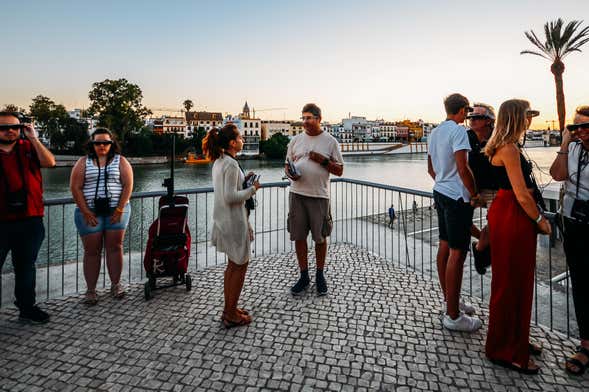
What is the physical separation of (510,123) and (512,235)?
25.6 inches

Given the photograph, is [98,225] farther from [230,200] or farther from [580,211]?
[580,211]

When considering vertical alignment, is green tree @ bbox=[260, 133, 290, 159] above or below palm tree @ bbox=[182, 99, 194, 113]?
below

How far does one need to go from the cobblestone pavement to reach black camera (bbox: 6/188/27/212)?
3.09 feet

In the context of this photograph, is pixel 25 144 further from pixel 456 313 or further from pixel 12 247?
pixel 456 313

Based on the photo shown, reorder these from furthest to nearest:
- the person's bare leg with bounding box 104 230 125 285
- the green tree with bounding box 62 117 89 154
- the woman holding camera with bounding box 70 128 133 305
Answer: the green tree with bounding box 62 117 89 154
the person's bare leg with bounding box 104 230 125 285
the woman holding camera with bounding box 70 128 133 305

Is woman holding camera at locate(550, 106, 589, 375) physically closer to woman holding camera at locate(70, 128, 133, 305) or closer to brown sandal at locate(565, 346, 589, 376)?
brown sandal at locate(565, 346, 589, 376)

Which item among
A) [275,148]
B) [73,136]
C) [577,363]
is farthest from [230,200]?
[275,148]

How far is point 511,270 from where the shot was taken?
6.98 ft

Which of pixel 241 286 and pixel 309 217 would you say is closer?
pixel 241 286

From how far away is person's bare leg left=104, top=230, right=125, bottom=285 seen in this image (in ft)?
10.8

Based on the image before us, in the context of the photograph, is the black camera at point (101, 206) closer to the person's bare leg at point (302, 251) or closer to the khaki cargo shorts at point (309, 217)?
the khaki cargo shorts at point (309, 217)

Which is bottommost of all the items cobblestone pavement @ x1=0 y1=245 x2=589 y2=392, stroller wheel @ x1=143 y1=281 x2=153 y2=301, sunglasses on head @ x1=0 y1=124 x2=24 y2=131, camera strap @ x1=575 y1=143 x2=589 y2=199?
cobblestone pavement @ x1=0 y1=245 x2=589 y2=392

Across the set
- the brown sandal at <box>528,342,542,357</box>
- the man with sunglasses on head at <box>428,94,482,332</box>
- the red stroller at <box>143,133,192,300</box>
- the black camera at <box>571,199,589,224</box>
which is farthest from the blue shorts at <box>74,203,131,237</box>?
the black camera at <box>571,199,589,224</box>

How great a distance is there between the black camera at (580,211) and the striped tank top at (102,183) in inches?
140
